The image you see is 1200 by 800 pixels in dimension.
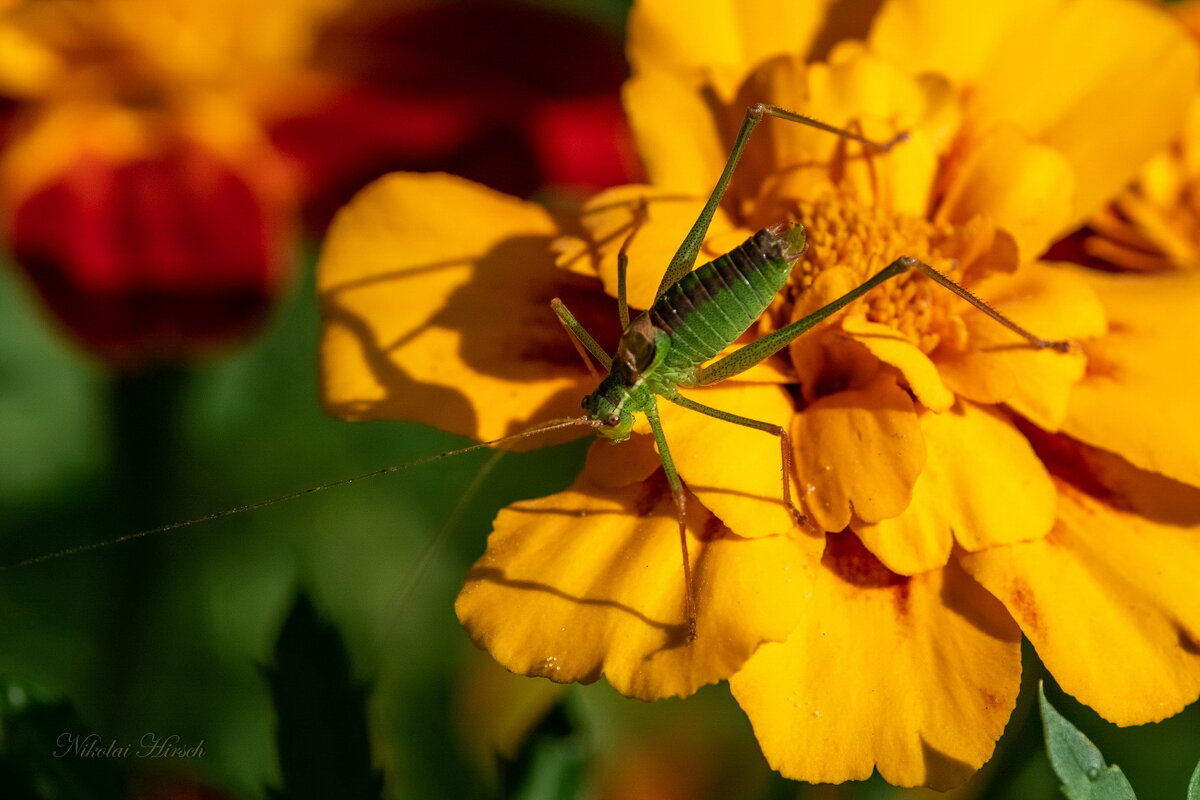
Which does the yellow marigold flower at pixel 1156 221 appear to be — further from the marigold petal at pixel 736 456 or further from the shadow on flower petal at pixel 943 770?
the shadow on flower petal at pixel 943 770

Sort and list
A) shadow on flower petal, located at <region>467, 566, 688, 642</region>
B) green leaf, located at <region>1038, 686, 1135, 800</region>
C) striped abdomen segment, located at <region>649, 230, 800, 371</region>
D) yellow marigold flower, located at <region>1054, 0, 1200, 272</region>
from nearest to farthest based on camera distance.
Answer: green leaf, located at <region>1038, 686, 1135, 800</region> → shadow on flower petal, located at <region>467, 566, 688, 642</region> → striped abdomen segment, located at <region>649, 230, 800, 371</region> → yellow marigold flower, located at <region>1054, 0, 1200, 272</region>

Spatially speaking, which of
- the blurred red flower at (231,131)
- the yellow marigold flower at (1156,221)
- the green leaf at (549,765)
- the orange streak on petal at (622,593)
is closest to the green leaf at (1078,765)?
the orange streak on petal at (622,593)

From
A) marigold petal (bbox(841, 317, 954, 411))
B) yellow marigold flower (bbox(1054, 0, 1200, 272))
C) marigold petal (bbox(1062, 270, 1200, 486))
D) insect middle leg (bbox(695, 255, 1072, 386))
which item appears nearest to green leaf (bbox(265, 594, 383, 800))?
insect middle leg (bbox(695, 255, 1072, 386))

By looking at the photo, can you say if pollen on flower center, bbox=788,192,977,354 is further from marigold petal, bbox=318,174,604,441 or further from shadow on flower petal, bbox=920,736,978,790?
shadow on flower petal, bbox=920,736,978,790

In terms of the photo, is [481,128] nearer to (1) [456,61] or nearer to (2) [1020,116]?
(1) [456,61]

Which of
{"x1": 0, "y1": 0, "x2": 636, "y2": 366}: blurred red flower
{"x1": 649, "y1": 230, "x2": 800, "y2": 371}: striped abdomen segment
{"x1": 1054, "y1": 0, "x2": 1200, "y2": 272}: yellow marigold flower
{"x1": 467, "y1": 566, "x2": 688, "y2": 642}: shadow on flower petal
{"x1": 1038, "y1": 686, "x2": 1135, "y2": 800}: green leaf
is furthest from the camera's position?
{"x1": 0, "y1": 0, "x2": 636, "y2": 366}: blurred red flower

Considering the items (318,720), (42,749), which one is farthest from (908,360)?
(42,749)

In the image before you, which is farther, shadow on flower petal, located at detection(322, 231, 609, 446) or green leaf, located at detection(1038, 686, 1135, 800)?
shadow on flower petal, located at detection(322, 231, 609, 446)
